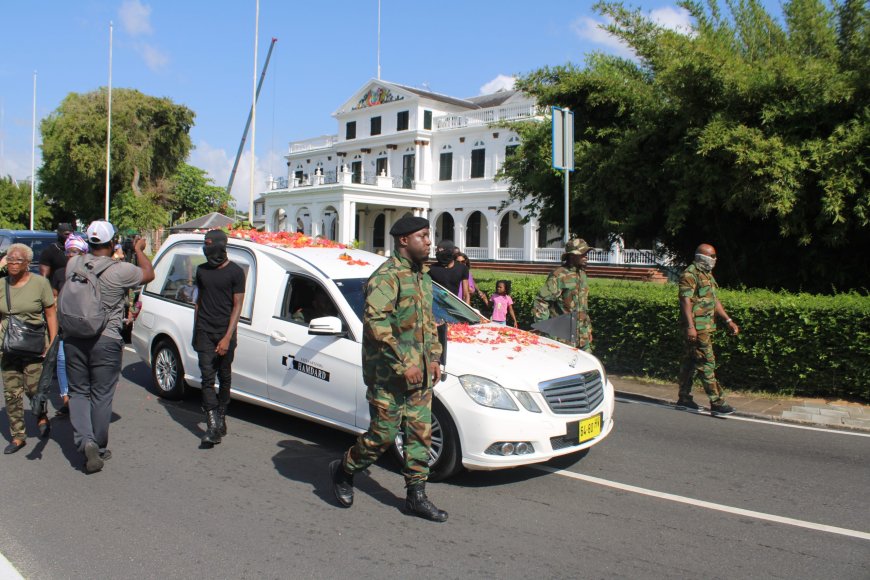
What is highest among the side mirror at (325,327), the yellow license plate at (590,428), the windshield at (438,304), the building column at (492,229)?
the building column at (492,229)

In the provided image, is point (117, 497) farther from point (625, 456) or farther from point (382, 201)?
point (382, 201)

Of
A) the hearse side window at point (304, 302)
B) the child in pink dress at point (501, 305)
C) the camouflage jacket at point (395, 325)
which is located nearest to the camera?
the camouflage jacket at point (395, 325)

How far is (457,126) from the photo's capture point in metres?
47.3

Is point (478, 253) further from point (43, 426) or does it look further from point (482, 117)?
point (43, 426)

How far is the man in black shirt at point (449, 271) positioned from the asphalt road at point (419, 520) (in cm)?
369

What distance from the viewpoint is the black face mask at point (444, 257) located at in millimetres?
9844

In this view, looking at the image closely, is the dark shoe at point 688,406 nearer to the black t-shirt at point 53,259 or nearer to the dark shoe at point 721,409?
the dark shoe at point 721,409

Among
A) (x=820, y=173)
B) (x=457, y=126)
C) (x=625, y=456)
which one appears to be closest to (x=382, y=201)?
(x=457, y=126)

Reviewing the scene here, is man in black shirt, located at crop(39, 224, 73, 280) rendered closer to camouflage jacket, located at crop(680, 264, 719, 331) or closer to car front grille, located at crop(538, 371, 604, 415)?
car front grille, located at crop(538, 371, 604, 415)

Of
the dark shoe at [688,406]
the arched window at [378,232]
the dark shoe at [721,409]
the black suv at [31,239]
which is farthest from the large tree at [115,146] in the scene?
the dark shoe at [721,409]

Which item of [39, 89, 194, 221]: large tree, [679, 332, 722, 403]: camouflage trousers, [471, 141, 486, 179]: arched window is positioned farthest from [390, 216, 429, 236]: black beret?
[39, 89, 194, 221]: large tree

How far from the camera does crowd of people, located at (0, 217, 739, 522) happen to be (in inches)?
180

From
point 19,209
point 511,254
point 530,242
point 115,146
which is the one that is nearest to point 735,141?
point 530,242

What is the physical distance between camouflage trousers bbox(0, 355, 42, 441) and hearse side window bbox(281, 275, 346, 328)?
2.20 metres
